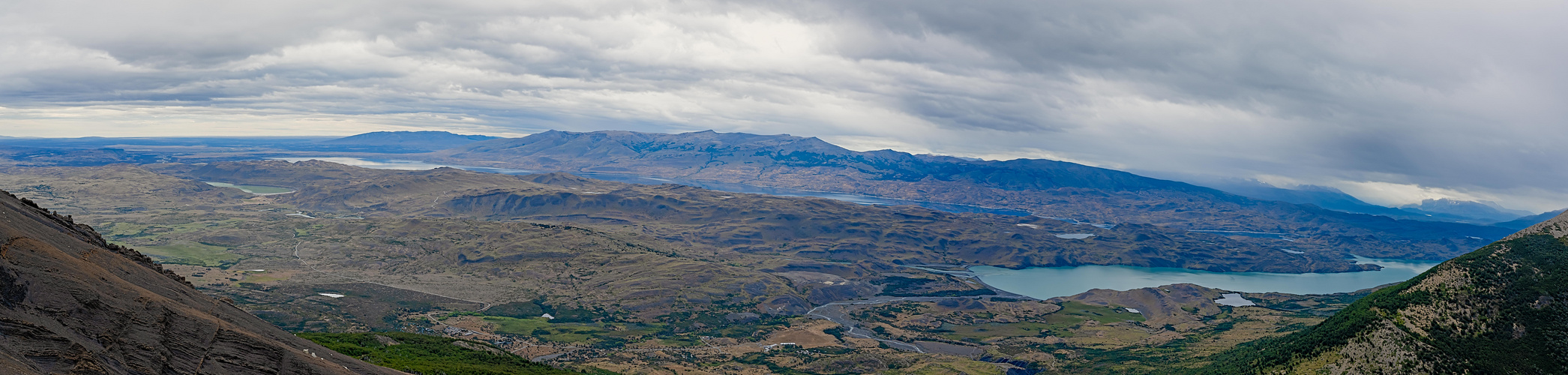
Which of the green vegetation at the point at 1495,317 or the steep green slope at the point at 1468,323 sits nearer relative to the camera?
the green vegetation at the point at 1495,317

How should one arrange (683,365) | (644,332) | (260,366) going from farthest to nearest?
(644,332), (683,365), (260,366)

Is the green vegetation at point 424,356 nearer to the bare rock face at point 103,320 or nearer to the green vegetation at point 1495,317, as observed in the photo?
the bare rock face at point 103,320

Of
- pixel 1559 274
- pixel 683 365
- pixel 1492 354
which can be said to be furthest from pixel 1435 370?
pixel 683 365

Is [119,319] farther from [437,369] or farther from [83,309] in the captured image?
[437,369]

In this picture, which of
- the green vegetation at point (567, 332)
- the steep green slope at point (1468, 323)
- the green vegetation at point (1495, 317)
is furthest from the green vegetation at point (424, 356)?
the green vegetation at point (1495, 317)

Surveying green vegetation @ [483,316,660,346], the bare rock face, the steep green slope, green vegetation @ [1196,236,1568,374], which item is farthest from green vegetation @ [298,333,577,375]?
green vegetation @ [1196,236,1568,374]

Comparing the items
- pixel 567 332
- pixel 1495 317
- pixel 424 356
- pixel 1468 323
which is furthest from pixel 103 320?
pixel 567 332
